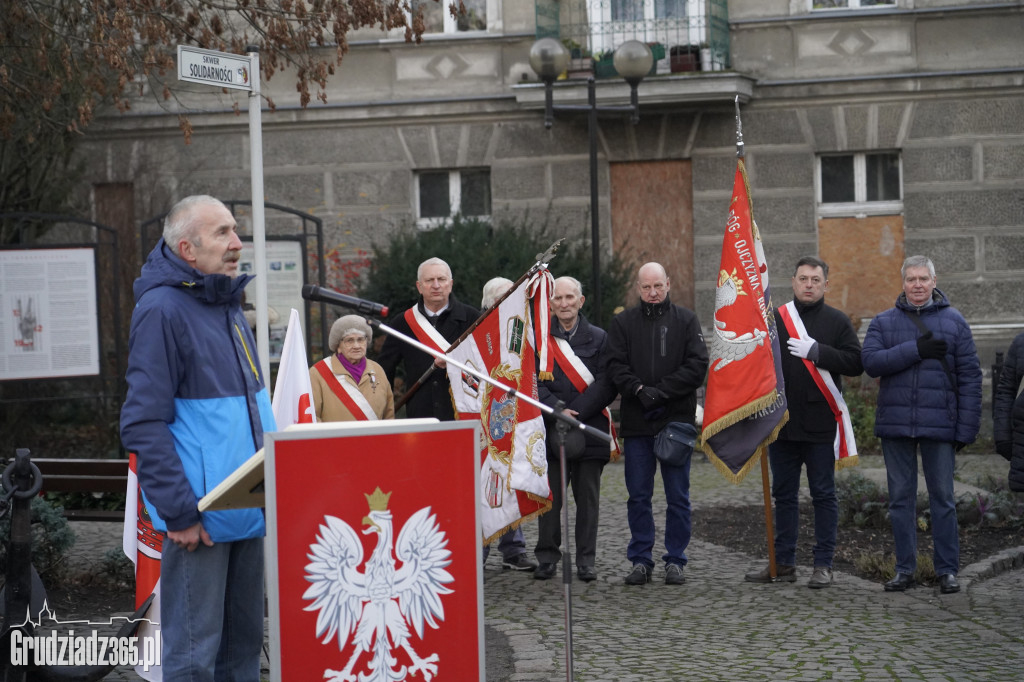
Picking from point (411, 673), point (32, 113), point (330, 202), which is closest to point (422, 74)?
point (330, 202)

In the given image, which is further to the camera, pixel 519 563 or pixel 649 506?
pixel 519 563

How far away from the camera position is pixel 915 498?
306 inches

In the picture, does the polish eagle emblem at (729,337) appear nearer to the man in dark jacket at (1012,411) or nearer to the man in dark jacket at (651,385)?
the man in dark jacket at (651,385)

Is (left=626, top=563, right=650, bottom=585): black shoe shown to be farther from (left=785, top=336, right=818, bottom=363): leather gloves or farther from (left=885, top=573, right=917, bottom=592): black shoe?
(left=785, top=336, right=818, bottom=363): leather gloves

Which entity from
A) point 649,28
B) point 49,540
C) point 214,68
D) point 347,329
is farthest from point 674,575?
point 649,28

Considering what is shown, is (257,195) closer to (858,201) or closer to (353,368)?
(353,368)

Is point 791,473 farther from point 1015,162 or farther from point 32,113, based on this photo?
point 1015,162

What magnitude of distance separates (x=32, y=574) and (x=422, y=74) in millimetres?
13816

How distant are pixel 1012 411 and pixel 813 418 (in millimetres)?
1205

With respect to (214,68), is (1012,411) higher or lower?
lower

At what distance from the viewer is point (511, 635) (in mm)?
6887

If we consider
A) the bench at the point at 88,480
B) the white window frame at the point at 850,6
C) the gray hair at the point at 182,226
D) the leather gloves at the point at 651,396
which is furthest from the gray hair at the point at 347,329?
the white window frame at the point at 850,6

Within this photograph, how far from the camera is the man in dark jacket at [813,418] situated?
8016mm

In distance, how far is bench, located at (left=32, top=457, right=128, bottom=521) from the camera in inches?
313
